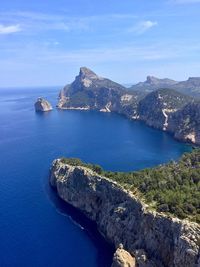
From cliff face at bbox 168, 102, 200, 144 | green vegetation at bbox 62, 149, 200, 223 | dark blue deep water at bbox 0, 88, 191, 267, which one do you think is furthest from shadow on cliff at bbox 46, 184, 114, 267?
cliff face at bbox 168, 102, 200, 144

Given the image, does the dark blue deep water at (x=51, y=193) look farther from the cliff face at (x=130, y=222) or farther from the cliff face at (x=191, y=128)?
the cliff face at (x=191, y=128)

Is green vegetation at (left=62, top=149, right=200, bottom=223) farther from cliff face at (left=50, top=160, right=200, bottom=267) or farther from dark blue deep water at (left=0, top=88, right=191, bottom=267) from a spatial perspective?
dark blue deep water at (left=0, top=88, right=191, bottom=267)

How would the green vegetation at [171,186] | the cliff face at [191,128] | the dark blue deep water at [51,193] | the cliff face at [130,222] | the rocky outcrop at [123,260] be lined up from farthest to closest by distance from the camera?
the cliff face at [191,128], the dark blue deep water at [51,193], the green vegetation at [171,186], the rocky outcrop at [123,260], the cliff face at [130,222]

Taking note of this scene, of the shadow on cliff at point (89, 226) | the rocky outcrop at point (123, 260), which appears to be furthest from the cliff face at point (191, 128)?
the rocky outcrop at point (123, 260)

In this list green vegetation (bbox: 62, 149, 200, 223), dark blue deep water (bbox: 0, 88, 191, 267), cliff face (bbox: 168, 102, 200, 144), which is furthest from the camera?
cliff face (bbox: 168, 102, 200, 144)

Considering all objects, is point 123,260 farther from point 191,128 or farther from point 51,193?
point 191,128

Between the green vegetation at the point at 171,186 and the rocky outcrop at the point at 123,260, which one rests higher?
the green vegetation at the point at 171,186

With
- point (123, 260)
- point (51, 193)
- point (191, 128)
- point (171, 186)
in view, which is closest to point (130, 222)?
point (123, 260)

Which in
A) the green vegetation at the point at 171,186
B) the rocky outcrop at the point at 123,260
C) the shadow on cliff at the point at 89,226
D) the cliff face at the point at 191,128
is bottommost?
the shadow on cliff at the point at 89,226
